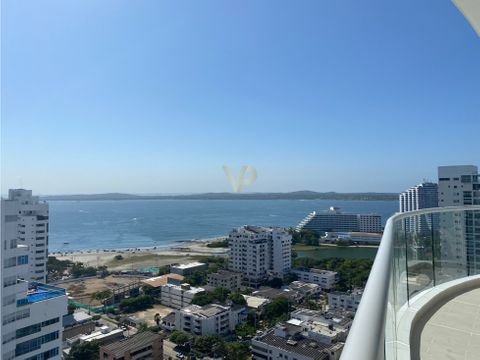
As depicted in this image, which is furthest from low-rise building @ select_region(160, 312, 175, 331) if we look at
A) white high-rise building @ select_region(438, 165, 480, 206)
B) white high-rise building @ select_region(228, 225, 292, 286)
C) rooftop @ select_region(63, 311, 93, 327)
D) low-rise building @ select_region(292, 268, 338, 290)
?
white high-rise building @ select_region(438, 165, 480, 206)

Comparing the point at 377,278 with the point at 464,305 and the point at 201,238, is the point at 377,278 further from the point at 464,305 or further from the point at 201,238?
the point at 201,238

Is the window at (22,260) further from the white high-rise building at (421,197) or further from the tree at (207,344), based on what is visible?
the white high-rise building at (421,197)

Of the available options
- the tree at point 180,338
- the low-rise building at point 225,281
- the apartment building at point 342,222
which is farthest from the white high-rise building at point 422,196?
the tree at point 180,338

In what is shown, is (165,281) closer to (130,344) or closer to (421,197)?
(130,344)

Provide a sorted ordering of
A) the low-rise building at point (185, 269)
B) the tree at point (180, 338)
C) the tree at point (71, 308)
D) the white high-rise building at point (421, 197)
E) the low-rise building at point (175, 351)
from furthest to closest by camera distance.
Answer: the white high-rise building at point (421, 197) < the low-rise building at point (185, 269) < the tree at point (71, 308) < the tree at point (180, 338) < the low-rise building at point (175, 351)

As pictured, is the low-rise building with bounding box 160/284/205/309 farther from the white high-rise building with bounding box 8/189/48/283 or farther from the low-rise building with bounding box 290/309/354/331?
the white high-rise building with bounding box 8/189/48/283

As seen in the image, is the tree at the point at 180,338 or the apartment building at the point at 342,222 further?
the apartment building at the point at 342,222

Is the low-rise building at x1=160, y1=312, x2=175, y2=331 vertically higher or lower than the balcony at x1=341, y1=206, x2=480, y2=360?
lower
